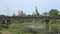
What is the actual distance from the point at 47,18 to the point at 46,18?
39cm

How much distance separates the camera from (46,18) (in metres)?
78.1

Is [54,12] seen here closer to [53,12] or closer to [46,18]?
[53,12]

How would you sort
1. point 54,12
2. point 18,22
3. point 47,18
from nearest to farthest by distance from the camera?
point 47,18 < point 18,22 < point 54,12

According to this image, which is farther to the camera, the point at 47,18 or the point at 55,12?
the point at 55,12

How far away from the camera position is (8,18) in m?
82.2

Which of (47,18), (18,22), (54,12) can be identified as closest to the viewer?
(47,18)

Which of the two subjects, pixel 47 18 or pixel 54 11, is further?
pixel 54 11

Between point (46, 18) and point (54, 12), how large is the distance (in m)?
60.7

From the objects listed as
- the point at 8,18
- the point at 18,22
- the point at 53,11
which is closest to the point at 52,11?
the point at 53,11

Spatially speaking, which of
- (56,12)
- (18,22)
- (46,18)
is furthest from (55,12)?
(46,18)

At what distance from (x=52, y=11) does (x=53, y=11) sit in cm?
68

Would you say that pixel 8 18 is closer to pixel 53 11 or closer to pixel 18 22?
pixel 18 22

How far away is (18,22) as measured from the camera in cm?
12462

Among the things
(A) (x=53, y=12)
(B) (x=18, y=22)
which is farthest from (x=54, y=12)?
(B) (x=18, y=22)
